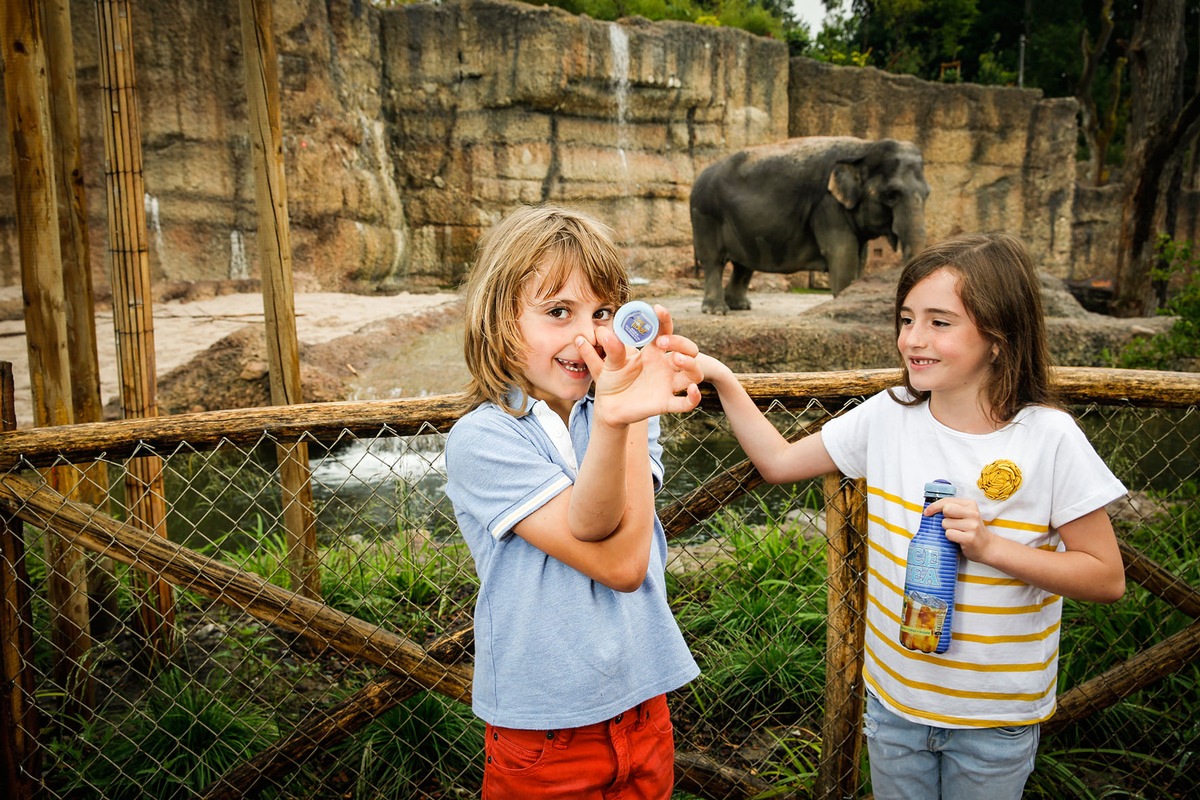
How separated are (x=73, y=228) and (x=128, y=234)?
628mm

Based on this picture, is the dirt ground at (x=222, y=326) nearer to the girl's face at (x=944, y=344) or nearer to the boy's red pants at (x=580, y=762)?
the boy's red pants at (x=580, y=762)

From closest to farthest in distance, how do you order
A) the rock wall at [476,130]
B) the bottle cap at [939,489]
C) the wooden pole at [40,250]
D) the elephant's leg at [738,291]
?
the bottle cap at [939,489] < the wooden pole at [40,250] < the elephant's leg at [738,291] < the rock wall at [476,130]

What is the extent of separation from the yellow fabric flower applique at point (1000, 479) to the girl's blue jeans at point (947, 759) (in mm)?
449

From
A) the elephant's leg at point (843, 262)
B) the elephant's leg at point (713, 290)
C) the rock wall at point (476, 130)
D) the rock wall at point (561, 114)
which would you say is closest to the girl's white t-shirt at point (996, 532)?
the elephant's leg at point (843, 262)

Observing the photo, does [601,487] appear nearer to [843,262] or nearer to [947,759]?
[947,759]

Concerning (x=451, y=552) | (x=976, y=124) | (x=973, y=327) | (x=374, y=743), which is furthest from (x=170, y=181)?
(x=976, y=124)

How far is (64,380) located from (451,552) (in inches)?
63.7

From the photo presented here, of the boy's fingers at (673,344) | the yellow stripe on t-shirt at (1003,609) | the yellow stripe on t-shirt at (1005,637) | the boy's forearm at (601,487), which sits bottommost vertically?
the yellow stripe on t-shirt at (1005,637)

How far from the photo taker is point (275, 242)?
3.11 m

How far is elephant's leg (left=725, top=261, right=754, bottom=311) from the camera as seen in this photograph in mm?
11117

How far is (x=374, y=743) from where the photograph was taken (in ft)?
8.89

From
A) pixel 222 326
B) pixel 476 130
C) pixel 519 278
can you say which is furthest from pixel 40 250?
pixel 476 130

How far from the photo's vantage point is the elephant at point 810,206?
31.4 ft

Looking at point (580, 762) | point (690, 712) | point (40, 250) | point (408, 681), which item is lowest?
point (690, 712)
